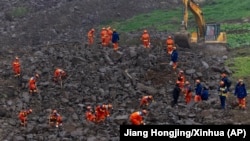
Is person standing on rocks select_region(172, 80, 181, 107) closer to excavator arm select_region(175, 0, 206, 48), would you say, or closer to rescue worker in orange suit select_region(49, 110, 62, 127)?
rescue worker in orange suit select_region(49, 110, 62, 127)

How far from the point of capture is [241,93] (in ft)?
83.9

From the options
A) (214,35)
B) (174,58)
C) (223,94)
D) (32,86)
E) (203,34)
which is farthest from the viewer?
(203,34)

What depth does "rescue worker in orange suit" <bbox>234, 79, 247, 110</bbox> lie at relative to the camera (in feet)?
83.8

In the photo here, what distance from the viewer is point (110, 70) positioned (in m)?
31.2

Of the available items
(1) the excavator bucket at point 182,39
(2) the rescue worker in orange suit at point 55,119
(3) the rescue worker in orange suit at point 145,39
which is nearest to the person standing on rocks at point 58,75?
(2) the rescue worker in orange suit at point 55,119

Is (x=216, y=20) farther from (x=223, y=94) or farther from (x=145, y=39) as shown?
(x=223, y=94)

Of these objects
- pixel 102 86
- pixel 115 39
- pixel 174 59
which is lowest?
pixel 102 86

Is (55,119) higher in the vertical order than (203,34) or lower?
lower

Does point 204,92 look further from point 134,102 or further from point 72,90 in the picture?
point 72,90

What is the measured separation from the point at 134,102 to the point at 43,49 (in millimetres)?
9617

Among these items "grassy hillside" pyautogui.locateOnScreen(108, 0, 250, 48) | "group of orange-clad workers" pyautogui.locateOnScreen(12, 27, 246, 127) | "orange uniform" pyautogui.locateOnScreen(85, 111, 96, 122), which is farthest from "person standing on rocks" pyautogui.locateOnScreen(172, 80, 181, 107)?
"grassy hillside" pyautogui.locateOnScreen(108, 0, 250, 48)

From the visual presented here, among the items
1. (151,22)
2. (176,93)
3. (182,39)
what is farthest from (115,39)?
(151,22)

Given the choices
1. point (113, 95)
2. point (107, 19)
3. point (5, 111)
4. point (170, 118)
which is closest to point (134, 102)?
point (113, 95)

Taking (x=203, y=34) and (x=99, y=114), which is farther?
(x=203, y=34)
